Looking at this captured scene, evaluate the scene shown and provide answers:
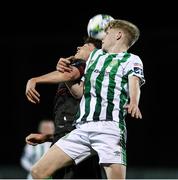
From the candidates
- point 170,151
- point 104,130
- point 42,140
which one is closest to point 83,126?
point 104,130

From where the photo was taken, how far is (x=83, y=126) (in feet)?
12.7

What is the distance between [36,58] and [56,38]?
497 mm

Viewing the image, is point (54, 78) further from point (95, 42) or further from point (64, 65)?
point (95, 42)

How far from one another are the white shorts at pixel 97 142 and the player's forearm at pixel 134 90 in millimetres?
245

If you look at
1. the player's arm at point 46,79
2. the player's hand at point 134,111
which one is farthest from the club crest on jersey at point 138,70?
the player's arm at point 46,79

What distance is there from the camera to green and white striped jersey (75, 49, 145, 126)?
12.6ft

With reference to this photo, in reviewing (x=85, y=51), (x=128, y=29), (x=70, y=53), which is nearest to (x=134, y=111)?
(x=128, y=29)

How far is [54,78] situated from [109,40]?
0.45m

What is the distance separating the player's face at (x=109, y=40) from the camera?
159 inches

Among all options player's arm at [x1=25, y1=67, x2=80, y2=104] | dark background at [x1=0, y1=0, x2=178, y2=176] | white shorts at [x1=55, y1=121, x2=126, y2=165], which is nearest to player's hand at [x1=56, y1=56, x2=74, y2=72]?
player's arm at [x1=25, y1=67, x2=80, y2=104]

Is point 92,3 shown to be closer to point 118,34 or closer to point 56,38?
point 56,38

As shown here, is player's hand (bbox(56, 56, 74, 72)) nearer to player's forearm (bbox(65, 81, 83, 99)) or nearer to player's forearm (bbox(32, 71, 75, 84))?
player's forearm (bbox(32, 71, 75, 84))

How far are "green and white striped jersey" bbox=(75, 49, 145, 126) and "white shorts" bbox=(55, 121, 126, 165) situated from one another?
55mm

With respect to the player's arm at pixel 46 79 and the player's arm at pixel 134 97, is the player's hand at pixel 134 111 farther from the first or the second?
the player's arm at pixel 46 79
